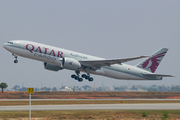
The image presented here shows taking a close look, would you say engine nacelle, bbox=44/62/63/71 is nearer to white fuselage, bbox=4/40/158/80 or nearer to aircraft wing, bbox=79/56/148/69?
white fuselage, bbox=4/40/158/80

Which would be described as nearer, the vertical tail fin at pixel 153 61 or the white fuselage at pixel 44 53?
the white fuselage at pixel 44 53

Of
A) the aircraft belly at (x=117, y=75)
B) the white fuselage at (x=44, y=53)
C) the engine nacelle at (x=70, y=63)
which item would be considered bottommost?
the aircraft belly at (x=117, y=75)

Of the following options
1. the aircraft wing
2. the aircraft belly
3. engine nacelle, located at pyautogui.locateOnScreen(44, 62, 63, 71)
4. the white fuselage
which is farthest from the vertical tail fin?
engine nacelle, located at pyautogui.locateOnScreen(44, 62, 63, 71)

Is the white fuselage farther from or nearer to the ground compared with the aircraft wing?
farther from the ground

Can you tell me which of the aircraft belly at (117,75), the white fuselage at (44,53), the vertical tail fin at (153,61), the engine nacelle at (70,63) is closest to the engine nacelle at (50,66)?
the white fuselage at (44,53)

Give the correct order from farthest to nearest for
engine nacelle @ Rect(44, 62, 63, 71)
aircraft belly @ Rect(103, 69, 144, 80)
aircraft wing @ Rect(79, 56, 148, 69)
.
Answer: engine nacelle @ Rect(44, 62, 63, 71) < aircraft belly @ Rect(103, 69, 144, 80) < aircraft wing @ Rect(79, 56, 148, 69)

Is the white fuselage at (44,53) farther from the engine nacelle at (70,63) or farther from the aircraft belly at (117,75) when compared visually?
the engine nacelle at (70,63)

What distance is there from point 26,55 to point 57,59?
566 centimetres

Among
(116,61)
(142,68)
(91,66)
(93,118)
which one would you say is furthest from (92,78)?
(93,118)

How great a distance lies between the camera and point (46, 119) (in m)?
25.8

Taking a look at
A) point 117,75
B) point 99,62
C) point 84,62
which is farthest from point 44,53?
point 117,75

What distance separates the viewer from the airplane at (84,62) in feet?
152

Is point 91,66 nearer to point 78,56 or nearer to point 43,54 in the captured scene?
point 78,56

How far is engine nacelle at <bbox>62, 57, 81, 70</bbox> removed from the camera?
1877 inches
